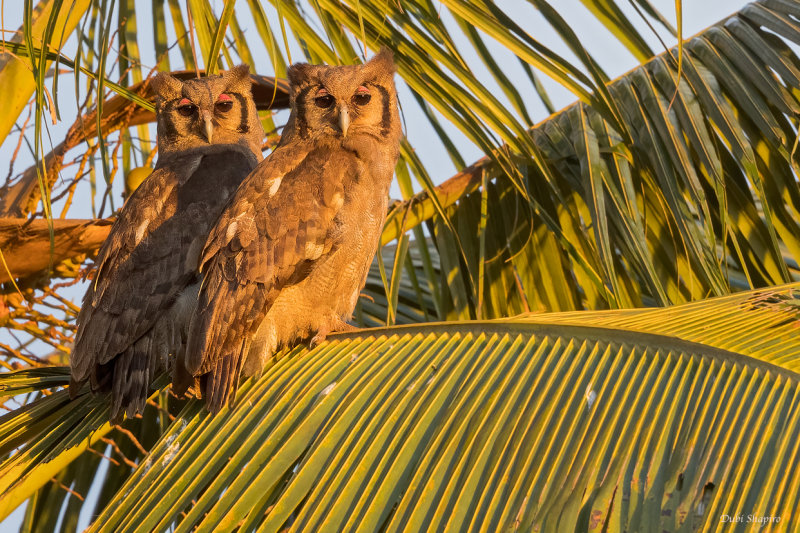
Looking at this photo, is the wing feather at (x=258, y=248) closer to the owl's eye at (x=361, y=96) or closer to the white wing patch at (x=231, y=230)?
the white wing patch at (x=231, y=230)

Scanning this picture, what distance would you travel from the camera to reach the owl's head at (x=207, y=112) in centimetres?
415

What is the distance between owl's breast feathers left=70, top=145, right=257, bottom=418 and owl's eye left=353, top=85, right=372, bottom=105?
29.4 inches

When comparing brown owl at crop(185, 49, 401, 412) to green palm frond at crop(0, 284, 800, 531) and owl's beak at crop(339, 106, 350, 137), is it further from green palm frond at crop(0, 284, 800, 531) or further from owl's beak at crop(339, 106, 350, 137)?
green palm frond at crop(0, 284, 800, 531)

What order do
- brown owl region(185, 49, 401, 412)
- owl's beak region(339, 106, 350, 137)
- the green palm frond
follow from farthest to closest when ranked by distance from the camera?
owl's beak region(339, 106, 350, 137) → brown owl region(185, 49, 401, 412) → the green palm frond

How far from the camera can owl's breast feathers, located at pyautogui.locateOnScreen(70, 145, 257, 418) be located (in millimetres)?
3250

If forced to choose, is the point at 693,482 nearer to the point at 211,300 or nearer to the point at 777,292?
the point at 777,292

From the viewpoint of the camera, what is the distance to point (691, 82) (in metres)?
3.62

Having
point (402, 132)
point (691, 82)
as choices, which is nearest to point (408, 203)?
point (402, 132)

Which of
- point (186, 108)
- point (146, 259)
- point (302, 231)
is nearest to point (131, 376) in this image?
point (146, 259)

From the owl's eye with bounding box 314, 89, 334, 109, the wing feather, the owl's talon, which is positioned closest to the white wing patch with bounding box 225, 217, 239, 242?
the wing feather

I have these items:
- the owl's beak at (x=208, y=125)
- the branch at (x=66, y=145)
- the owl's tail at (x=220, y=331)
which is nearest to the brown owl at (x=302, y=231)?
the owl's tail at (x=220, y=331)

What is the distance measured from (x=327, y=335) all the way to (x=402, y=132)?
3.53 feet

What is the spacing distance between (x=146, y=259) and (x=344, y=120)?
3.33ft

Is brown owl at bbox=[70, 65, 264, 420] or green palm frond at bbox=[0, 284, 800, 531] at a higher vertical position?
brown owl at bbox=[70, 65, 264, 420]
